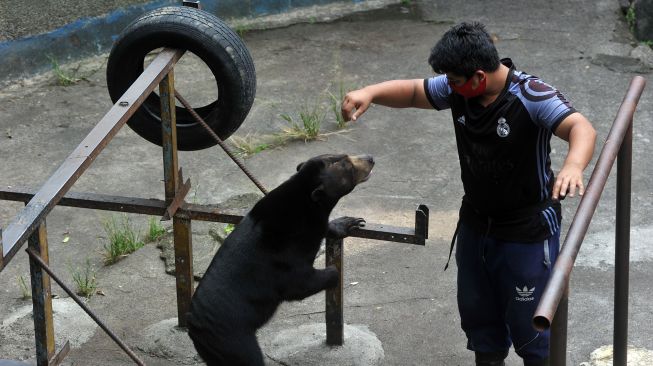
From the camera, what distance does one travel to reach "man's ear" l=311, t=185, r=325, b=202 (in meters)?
3.69

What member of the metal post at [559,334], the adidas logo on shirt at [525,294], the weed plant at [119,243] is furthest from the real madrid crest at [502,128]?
the weed plant at [119,243]

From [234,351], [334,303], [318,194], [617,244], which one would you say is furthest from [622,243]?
[334,303]

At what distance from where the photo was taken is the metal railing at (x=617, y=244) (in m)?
2.06

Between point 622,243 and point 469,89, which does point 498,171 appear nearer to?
point 469,89

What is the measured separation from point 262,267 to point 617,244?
1.36m

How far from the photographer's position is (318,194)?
146 inches

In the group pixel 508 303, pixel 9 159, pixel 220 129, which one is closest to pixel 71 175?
pixel 220 129

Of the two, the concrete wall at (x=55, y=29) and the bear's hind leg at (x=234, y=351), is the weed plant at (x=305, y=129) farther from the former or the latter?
the bear's hind leg at (x=234, y=351)

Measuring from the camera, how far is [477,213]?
12.0 feet

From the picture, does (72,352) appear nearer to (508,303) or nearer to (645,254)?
(508,303)

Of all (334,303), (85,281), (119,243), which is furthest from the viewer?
(119,243)

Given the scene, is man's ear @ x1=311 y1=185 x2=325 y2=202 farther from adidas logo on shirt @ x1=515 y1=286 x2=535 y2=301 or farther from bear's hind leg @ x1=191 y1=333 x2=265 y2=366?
adidas logo on shirt @ x1=515 y1=286 x2=535 y2=301

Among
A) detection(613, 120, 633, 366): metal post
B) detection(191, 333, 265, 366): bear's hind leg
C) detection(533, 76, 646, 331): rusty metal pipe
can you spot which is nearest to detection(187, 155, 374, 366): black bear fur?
detection(191, 333, 265, 366): bear's hind leg

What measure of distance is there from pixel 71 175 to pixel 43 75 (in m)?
5.00
